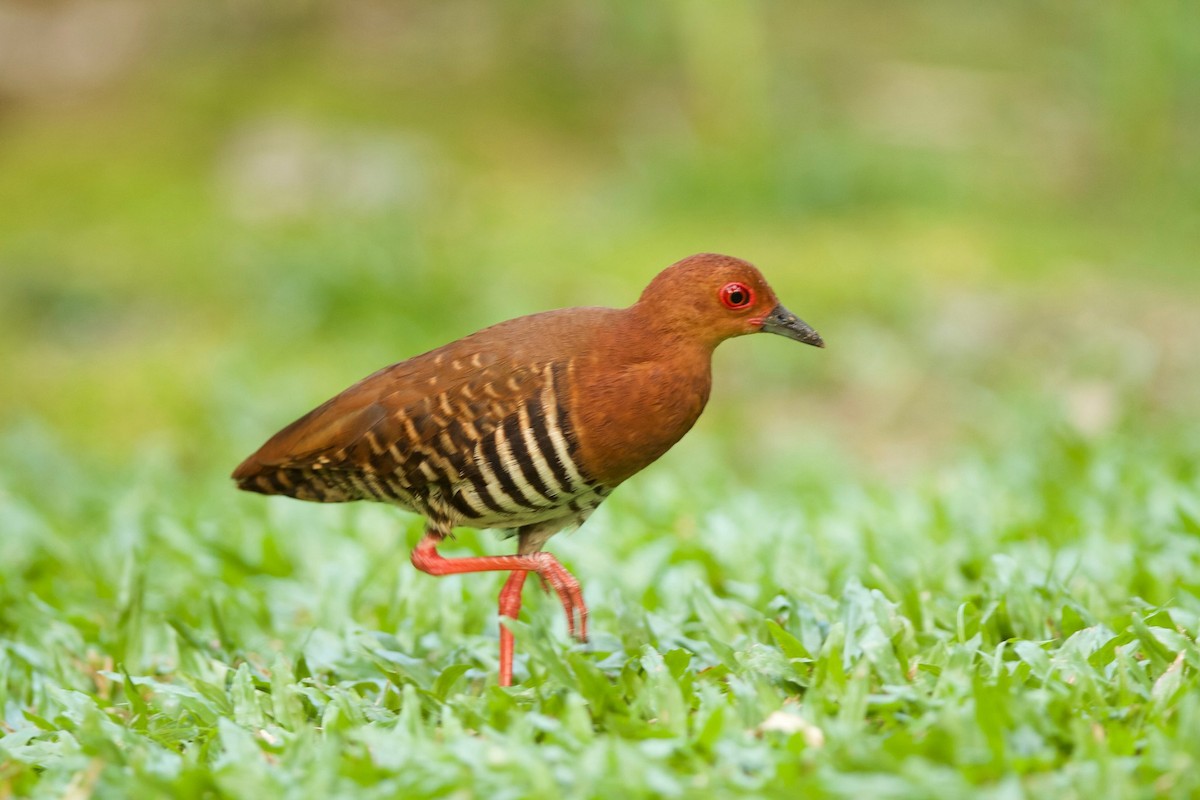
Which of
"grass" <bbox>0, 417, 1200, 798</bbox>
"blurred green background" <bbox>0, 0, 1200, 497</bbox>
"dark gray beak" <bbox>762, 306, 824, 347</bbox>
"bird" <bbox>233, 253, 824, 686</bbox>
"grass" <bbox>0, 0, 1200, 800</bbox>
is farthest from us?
"blurred green background" <bbox>0, 0, 1200, 497</bbox>

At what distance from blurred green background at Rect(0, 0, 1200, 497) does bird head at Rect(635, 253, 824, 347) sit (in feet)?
9.38

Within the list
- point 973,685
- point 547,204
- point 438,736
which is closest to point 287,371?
point 547,204

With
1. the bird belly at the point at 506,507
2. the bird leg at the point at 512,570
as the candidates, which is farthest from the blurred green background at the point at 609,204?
the bird belly at the point at 506,507

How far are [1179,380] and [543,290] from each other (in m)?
3.53

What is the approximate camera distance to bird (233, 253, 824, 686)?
3.48m

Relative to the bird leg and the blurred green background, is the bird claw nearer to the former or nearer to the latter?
the bird leg

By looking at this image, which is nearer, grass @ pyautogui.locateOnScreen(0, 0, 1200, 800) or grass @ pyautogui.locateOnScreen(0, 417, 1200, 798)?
grass @ pyautogui.locateOnScreen(0, 417, 1200, 798)

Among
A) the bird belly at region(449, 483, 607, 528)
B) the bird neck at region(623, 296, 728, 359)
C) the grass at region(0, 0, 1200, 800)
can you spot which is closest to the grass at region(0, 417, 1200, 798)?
the grass at region(0, 0, 1200, 800)

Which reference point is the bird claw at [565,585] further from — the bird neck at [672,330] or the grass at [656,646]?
the bird neck at [672,330]

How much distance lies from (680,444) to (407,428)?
3.39m

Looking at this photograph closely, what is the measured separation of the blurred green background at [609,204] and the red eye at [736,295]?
9.42 ft

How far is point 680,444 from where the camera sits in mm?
6883

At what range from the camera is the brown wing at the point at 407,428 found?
11.6 feet

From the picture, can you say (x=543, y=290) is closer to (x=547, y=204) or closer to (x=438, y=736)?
(x=547, y=204)
